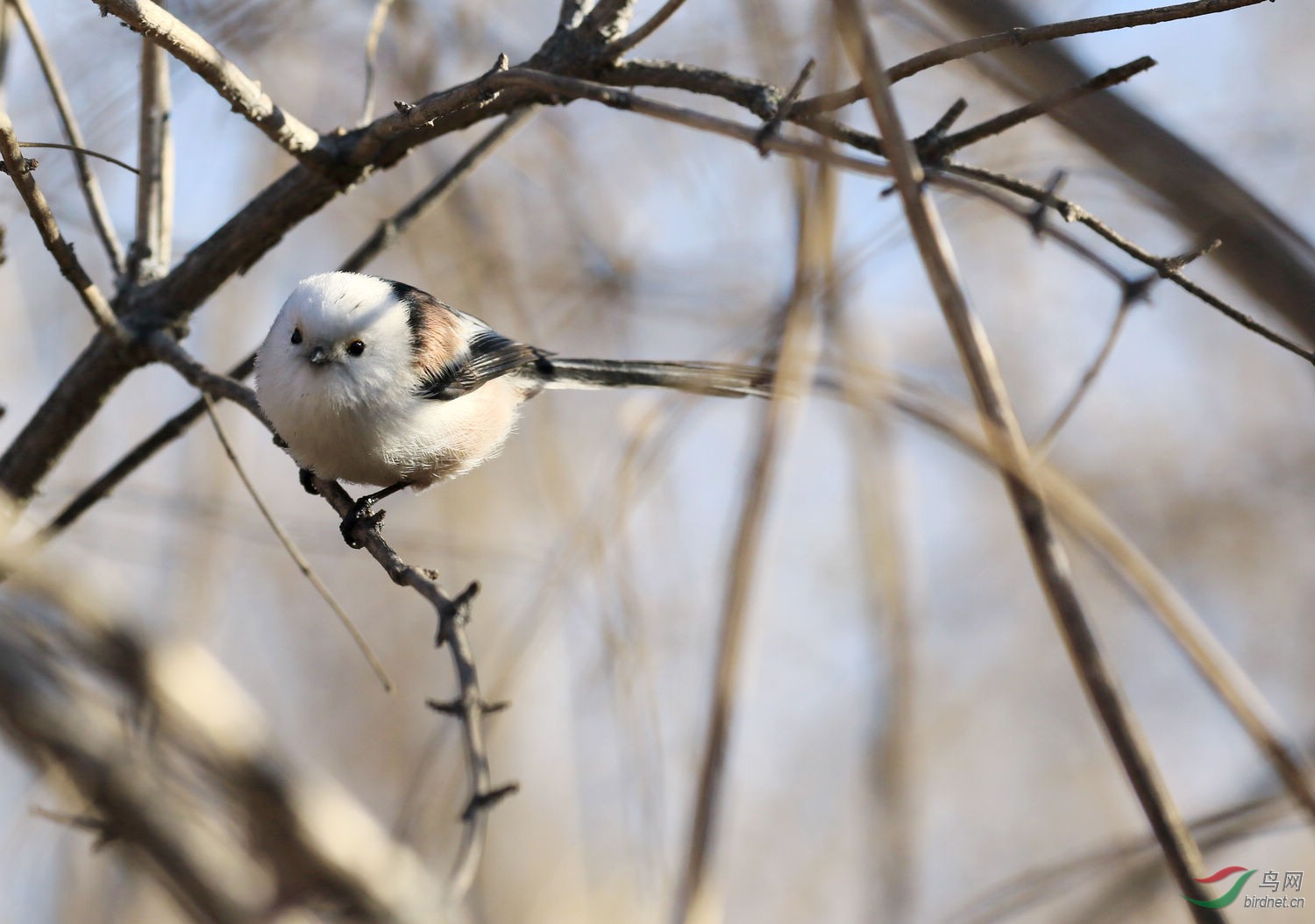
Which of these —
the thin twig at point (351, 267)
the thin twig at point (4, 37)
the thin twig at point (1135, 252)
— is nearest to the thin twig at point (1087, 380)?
the thin twig at point (1135, 252)

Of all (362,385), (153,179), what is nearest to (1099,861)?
(362,385)

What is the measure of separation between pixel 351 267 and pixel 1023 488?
188cm

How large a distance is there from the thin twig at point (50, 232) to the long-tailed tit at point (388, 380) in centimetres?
38

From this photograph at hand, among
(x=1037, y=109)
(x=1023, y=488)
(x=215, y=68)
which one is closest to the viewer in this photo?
(x=1023, y=488)

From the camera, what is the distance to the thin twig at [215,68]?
1.46 meters

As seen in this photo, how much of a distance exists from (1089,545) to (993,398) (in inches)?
19.2

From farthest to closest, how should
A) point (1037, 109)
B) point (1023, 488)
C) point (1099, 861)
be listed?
point (1099, 861), point (1037, 109), point (1023, 488)

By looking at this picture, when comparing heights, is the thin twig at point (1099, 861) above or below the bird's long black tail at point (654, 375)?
below

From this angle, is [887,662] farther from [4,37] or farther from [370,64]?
[4,37]

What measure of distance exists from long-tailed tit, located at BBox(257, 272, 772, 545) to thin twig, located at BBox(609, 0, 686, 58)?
0.62 m

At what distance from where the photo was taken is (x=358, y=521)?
7.52 feet

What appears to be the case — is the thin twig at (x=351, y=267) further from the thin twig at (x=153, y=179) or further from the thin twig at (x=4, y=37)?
the thin twig at (x=4, y=37)

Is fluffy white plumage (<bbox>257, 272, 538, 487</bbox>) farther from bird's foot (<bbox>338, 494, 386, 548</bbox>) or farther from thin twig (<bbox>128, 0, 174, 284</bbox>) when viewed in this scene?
thin twig (<bbox>128, 0, 174, 284</bbox>)

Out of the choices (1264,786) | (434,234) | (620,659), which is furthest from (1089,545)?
(434,234)
